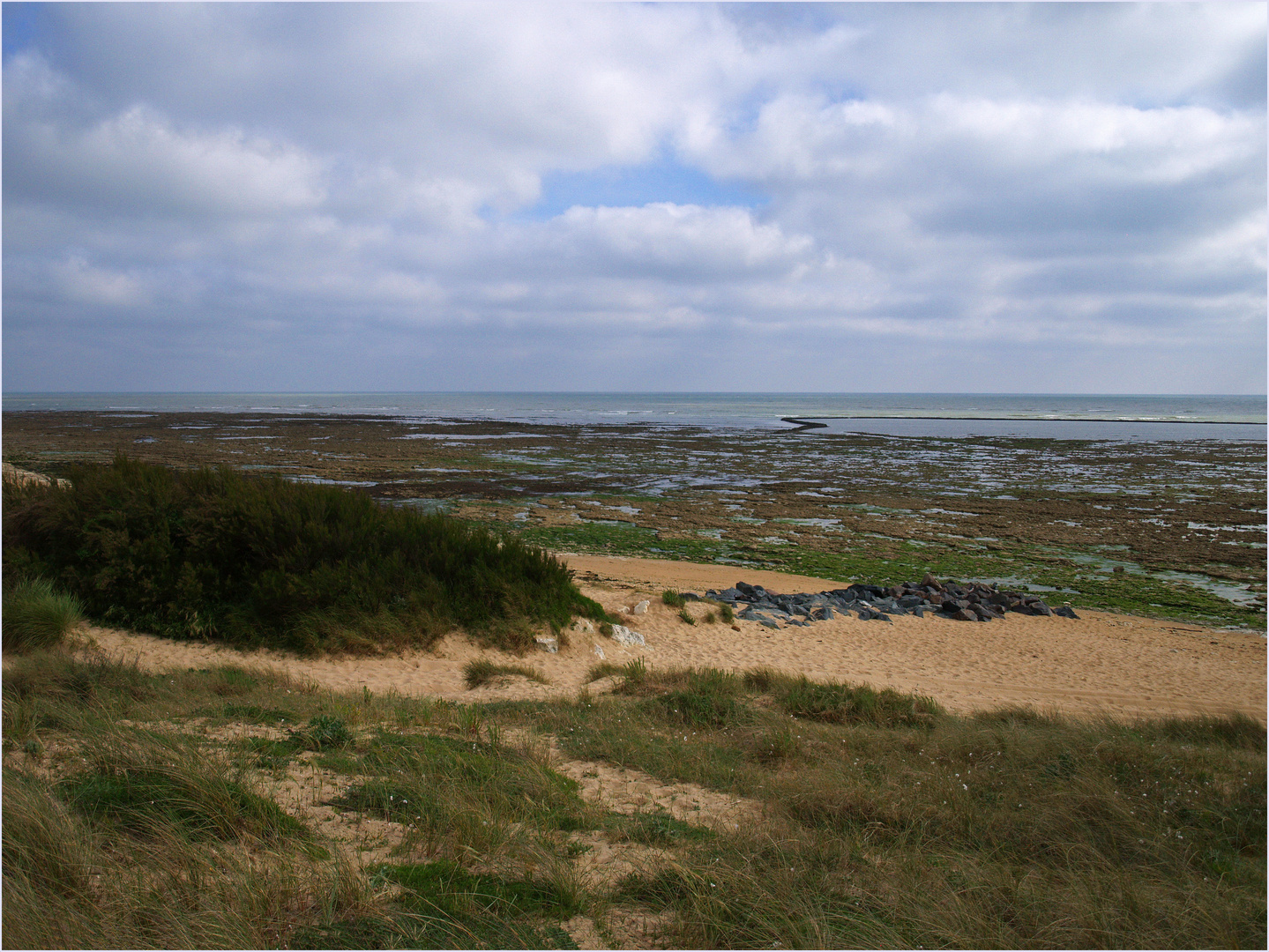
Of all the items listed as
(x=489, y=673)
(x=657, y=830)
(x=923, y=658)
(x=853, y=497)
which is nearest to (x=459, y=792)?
(x=657, y=830)

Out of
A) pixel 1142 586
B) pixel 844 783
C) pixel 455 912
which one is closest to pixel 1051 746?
pixel 844 783

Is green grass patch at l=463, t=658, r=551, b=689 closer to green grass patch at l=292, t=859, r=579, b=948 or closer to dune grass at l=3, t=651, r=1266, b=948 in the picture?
dune grass at l=3, t=651, r=1266, b=948

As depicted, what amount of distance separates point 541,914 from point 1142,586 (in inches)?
750

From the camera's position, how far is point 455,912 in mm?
3303

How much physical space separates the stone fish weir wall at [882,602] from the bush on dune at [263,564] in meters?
4.44

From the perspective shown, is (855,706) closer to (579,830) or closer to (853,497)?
(579,830)

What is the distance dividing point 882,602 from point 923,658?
329cm

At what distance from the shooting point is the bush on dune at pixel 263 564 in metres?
10.3

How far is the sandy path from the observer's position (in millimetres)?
9578

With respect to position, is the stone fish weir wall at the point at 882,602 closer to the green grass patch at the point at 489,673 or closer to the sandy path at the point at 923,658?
the sandy path at the point at 923,658

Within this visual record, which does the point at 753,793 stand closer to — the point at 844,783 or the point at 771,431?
the point at 844,783

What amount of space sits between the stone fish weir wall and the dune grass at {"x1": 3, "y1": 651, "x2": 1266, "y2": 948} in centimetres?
705

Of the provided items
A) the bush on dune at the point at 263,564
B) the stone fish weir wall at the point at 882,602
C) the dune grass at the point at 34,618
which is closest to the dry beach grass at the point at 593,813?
the dune grass at the point at 34,618

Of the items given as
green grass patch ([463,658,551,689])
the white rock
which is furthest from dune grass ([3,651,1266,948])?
the white rock
